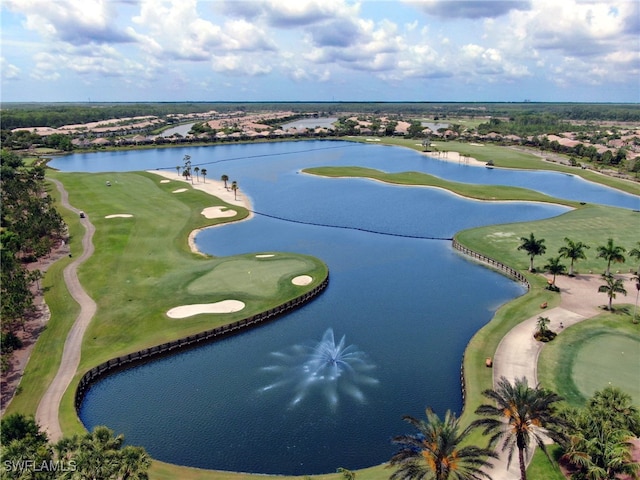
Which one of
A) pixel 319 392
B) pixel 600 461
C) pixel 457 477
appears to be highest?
pixel 457 477

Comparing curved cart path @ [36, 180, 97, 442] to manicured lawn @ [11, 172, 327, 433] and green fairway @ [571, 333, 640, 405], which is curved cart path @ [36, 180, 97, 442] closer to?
manicured lawn @ [11, 172, 327, 433]

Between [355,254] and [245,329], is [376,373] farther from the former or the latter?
[355,254]

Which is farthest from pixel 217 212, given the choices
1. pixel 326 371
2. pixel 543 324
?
pixel 543 324

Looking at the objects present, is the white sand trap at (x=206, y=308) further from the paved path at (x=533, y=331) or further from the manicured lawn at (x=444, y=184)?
the manicured lawn at (x=444, y=184)

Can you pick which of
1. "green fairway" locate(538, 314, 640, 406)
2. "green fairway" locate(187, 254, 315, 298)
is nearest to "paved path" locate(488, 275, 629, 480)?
"green fairway" locate(538, 314, 640, 406)

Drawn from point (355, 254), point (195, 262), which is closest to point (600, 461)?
point (355, 254)

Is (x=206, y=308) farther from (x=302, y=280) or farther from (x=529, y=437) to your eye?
(x=529, y=437)
